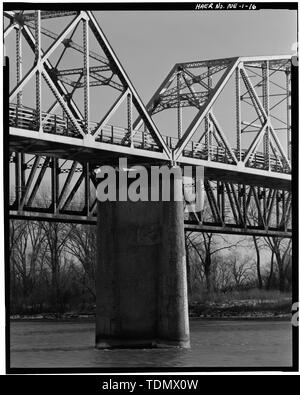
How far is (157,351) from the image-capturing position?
5109 centimetres

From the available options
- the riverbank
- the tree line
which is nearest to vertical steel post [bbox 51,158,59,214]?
the tree line

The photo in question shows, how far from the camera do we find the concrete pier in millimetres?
52594

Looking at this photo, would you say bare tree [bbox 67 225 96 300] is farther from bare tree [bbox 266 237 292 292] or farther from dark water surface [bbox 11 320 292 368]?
bare tree [bbox 266 237 292 292]

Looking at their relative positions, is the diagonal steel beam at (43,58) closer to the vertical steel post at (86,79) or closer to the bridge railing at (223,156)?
the vertical steel post at (86,79)

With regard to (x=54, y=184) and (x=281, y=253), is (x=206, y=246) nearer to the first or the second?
(x=281, y=253)

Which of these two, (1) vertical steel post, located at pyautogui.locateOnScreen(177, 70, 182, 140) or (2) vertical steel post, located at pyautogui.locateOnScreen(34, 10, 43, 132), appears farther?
(1) vertical steel post, located at pyautogui.locateOnScreen(177, 70, 182, 140)

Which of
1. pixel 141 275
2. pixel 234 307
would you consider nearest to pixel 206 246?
pixel 234 307

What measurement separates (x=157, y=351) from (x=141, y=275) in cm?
423

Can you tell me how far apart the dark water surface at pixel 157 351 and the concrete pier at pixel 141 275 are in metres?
1.41

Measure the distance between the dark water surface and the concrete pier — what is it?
55.7 inches

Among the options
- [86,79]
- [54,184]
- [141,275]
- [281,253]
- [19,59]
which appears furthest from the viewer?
[281,253]

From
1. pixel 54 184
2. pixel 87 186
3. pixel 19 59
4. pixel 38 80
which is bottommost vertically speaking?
pixel 54 184
